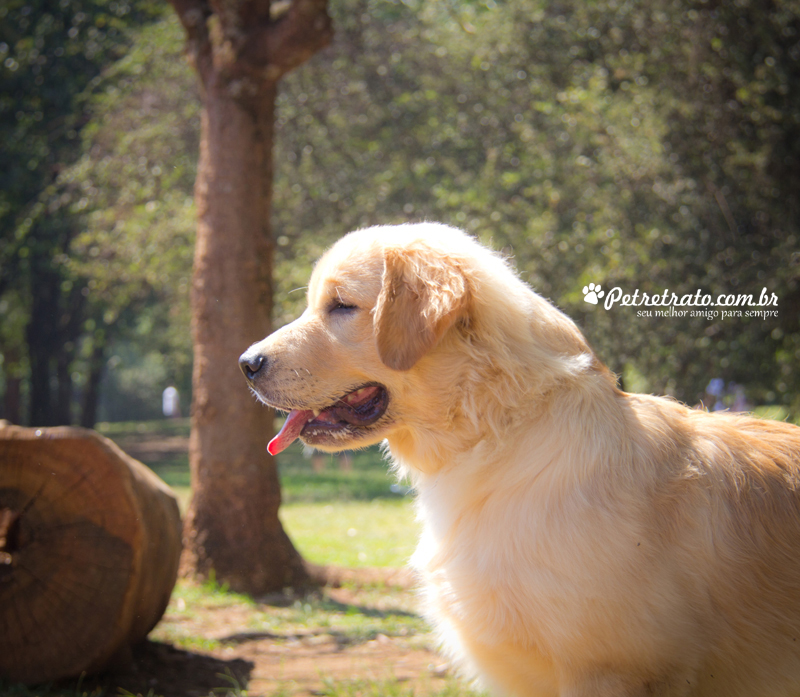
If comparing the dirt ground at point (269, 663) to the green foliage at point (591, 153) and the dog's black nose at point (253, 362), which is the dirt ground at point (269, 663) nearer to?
the dog's black nose at point (253, 362)

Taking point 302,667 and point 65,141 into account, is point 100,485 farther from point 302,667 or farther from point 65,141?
point 65,141

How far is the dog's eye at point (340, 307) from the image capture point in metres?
2.75

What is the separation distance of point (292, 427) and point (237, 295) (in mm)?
3235

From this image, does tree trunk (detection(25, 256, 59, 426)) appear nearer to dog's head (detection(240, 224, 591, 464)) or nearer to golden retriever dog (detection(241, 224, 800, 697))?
dog's head (detection(240, 224, 591, 464))

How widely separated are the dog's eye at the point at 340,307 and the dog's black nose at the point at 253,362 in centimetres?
34

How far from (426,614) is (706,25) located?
295 inches

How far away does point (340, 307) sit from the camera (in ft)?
9.17

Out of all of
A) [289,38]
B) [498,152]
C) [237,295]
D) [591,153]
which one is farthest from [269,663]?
[498,152]

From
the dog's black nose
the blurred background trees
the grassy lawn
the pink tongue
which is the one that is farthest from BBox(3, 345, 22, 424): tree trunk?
the dog's black nose

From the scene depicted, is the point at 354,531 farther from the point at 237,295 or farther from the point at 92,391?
the point at 92,391

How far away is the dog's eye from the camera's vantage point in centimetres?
275

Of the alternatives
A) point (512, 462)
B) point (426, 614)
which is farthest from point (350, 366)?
point (426, 614)

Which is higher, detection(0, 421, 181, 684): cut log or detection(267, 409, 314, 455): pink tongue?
detection(267, 409, 314, 455): pink tongue

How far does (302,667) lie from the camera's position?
4.24 meters
